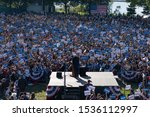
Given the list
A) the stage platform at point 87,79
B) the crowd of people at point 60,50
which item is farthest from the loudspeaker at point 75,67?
the crowd of people at point 60,50

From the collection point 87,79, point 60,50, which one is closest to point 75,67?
point 87,79

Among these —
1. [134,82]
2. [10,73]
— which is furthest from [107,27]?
[10,73]

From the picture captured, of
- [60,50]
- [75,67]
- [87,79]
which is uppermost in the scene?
[75,67]

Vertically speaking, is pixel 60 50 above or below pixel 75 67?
below

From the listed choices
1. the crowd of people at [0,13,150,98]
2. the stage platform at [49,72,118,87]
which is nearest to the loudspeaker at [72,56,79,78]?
the stage platform at [49,72,118,87]

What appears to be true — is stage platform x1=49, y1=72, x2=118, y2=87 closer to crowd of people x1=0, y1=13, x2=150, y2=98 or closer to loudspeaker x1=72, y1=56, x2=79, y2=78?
loudspeaker x1=72, y1=56, x2=79, y2=78

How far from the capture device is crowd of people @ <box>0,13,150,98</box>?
2819 centimetres

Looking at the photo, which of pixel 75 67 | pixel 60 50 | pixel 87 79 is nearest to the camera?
pixel 87 79

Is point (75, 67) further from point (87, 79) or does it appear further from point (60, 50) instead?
point (60, 50)

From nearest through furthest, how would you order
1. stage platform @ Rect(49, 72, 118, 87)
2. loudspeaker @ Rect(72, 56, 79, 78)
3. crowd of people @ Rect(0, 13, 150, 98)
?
1. stage platform @ Rect(49, 72, 118, 87)
2. loudspeaker @ Rect(72, 56, 79, 78)
3. crowd of people @ Rect(0, 13, 150, 98)

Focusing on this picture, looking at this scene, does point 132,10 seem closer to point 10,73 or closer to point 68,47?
point 68,47

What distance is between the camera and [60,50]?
111 ft

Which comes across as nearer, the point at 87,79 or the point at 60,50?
the point at 87,79

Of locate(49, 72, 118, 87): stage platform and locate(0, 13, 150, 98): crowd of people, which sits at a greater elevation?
locate(49, 72, 118, 87): stage platform
